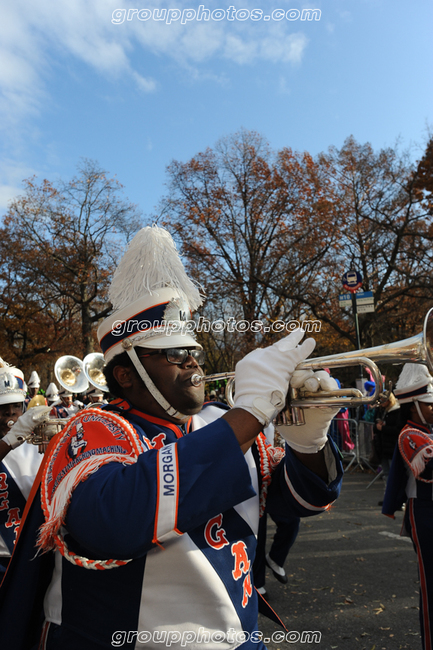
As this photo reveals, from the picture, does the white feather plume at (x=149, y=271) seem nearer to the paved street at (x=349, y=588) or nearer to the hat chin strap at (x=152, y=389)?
the hat chin strap at (x=152, y=389)

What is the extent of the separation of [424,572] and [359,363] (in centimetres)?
231

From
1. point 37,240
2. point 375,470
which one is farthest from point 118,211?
point 375,470

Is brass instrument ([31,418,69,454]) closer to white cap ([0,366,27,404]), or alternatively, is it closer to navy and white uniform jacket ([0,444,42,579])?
navy and white uniform jacket ([0,444,42,579])

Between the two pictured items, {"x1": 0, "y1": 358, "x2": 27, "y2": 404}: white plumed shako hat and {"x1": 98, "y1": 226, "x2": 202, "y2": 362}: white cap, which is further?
{"x1": 0, "y1": 358, "x2": 27, "y2": 404}: white plumed shako hat

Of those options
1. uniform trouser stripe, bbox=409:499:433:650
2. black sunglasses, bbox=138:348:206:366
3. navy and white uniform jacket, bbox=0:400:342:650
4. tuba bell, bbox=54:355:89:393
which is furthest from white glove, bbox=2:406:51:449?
tuba bell, bbox=54:355:89:393

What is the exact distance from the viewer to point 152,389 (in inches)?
79.3

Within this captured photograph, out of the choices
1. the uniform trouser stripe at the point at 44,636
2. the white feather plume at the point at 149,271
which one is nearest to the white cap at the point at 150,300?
the white feather plume at the point at 149,271

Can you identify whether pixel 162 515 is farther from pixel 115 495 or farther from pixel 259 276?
pixel 259 276

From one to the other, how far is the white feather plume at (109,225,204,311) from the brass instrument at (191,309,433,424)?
74 cm

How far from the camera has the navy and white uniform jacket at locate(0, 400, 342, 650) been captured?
1.44 m

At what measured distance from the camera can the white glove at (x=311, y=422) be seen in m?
1.76

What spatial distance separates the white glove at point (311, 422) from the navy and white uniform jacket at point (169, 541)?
3.9 inches

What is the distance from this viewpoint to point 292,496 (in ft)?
6.86

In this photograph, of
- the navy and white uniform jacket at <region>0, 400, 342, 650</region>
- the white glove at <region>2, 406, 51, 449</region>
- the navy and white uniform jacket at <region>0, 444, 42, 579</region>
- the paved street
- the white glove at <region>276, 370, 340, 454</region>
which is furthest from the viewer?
the paved street
